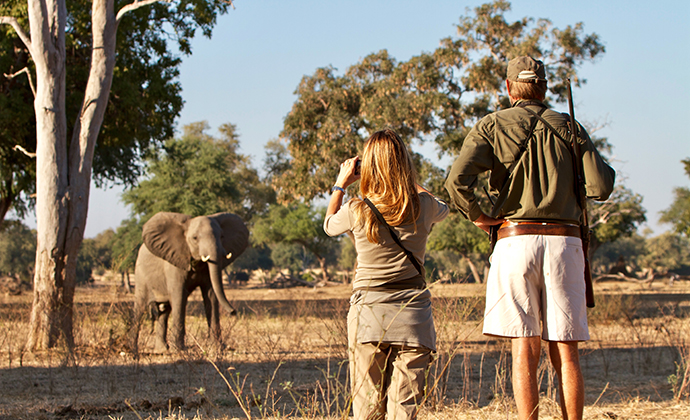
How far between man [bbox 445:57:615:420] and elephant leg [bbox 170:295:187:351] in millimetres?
6540

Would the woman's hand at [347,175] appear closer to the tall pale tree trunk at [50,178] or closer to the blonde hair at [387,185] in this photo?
the blonde hair at [387,185]

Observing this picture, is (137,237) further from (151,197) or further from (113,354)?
(113,354)

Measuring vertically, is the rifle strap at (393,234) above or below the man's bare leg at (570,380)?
above

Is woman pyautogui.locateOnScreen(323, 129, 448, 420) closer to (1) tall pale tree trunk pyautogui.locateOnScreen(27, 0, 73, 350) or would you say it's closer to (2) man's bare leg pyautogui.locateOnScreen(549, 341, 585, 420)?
(2) man's bare leg pyautogui.locateOnScreen(549, 341, 585, 420)

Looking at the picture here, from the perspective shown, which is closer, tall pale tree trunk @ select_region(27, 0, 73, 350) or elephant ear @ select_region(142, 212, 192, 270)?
tall pale tree trunk @ select_region(27, 0, 73, 350)

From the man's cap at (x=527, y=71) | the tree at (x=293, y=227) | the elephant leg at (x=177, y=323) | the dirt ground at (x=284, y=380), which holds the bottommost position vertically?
the dirt ground at (x=284, y=380)

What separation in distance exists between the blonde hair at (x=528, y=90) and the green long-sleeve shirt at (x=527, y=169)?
107 millimetres

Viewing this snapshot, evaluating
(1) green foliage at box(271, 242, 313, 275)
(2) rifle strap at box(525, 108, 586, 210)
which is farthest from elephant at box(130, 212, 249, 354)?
(1) green foliage at box(271, 242, 313, 275)

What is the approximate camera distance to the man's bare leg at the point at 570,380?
2959mm

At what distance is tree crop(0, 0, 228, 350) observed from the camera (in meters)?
8.93

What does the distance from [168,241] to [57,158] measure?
1.99 metres

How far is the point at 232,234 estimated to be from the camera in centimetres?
1061

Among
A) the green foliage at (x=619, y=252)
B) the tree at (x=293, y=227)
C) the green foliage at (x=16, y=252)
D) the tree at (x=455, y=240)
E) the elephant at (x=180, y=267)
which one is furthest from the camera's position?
the green foliage at (x=619, y=252)

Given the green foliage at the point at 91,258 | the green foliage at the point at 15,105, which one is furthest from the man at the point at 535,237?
the green foliage at the point at 91,258
